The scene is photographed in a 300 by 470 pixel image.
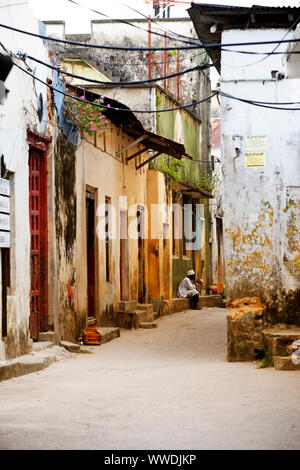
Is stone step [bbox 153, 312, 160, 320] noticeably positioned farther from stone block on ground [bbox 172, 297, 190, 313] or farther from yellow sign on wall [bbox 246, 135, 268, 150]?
yellow sign on wall [bbox 246, 135, 268, 150]

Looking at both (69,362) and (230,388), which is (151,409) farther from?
(69,362)

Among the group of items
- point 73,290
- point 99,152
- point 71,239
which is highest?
point 99,152

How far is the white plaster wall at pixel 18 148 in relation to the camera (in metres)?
11.0

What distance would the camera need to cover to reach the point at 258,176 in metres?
12.9

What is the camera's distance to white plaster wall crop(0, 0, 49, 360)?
1098 centimetres

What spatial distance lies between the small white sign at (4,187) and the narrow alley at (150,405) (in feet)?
7.74

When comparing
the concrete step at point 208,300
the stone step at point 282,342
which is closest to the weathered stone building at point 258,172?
the stone step at point 282,342

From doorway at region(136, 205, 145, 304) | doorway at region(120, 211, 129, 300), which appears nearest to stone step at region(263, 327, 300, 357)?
doorway at region(120, 211, 129, 300)

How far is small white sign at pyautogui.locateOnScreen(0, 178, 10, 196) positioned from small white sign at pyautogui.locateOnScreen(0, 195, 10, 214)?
7 cm

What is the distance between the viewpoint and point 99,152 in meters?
17.6

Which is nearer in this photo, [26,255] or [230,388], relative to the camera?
[230,388]

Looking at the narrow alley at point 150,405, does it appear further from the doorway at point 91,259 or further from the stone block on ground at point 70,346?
the doorway at point 91,259

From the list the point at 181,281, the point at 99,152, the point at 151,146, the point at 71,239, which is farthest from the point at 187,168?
the point at 71,239
